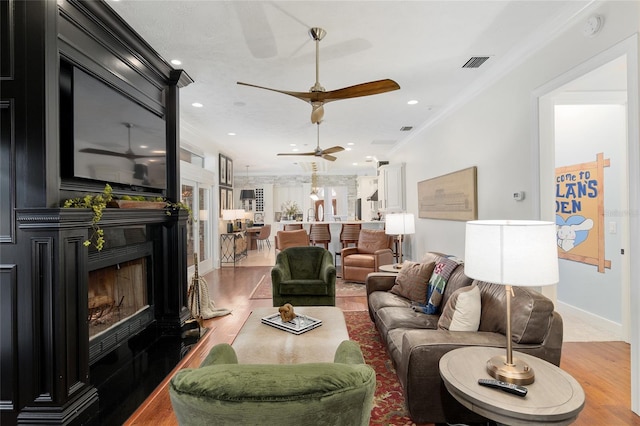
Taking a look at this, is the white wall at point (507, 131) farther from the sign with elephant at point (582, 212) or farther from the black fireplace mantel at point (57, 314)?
the black fireplace mantel at point (57, 314)

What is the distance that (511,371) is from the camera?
1.48m

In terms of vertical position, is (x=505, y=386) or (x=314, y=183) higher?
(x=314, y=183)

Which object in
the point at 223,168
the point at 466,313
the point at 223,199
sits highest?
the point at 223,168

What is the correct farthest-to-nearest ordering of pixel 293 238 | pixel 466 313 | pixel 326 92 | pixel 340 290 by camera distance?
pixel 293 238 → pixel 340 290 → pixel 326 92 → pixel 466 313

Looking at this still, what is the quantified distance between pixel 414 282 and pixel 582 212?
2.39m

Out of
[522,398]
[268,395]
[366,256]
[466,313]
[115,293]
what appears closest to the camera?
[268,395]

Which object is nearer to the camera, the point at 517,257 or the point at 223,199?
the point at 517,257

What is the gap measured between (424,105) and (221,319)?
13.3 feet

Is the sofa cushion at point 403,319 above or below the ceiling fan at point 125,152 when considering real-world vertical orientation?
below

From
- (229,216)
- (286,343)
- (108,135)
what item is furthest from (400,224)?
(229,216)

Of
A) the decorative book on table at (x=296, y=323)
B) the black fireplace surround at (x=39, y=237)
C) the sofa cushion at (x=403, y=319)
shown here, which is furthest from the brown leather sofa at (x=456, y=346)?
the black fireplace surround at (x=39, y=237)

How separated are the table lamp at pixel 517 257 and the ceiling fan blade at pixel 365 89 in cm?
133

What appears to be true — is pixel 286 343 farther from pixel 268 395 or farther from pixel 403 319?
pixel 268 395

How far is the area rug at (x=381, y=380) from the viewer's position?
201 centimetres
